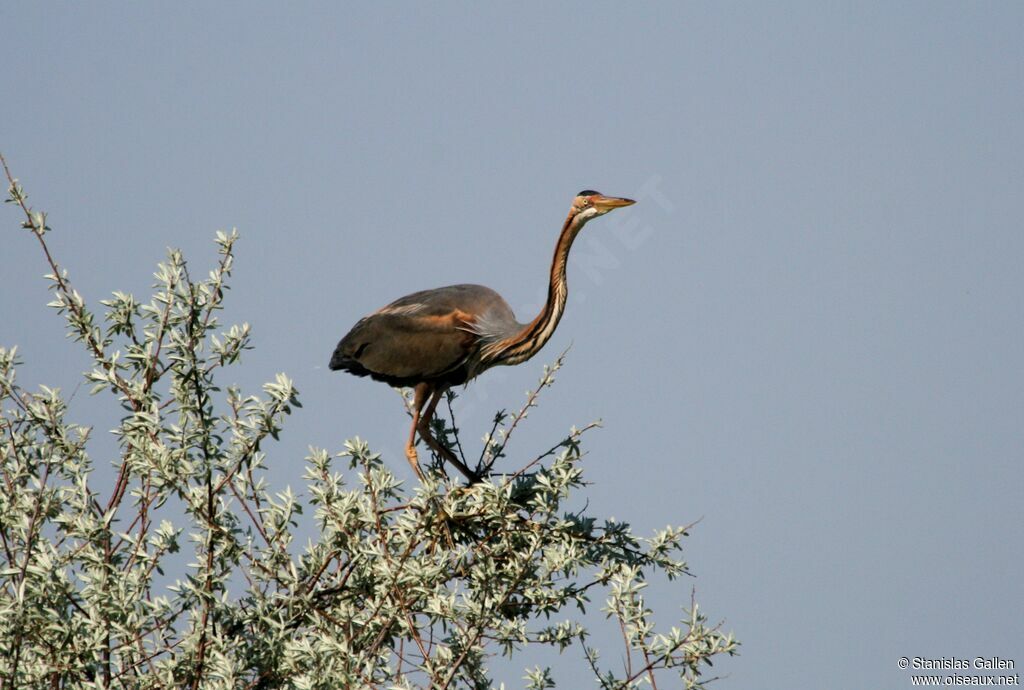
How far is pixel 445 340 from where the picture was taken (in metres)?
8.15

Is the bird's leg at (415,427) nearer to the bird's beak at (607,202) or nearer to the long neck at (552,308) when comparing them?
the long neck at (552,308)

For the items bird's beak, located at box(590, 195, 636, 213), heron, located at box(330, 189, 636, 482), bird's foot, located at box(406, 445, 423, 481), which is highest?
bird's beak, located at box(590, 195, 636, 213)

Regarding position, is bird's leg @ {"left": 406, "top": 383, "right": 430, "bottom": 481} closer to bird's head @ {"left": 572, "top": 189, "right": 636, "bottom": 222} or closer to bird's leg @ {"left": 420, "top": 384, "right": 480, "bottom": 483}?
bird's leg @ {"left": 420, "top": 384, "right": 480, "bottom": 483}

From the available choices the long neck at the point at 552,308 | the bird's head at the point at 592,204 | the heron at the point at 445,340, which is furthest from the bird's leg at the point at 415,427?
the bird's head at the point at 592,204

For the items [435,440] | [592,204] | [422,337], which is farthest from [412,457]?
[592,204]

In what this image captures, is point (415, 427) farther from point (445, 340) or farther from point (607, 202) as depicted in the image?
point (607, 202)

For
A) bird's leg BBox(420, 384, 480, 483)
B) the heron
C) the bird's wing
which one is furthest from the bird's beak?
bird's leg BBox(420, 384, 480, 483)

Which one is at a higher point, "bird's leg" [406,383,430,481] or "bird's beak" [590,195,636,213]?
"bird's beak" [590,195,636,213]

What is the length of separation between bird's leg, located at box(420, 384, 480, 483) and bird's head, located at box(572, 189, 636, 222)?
1593mm

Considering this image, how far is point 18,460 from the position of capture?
5.25 m

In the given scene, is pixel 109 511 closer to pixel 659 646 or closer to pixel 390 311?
pixel 659 646

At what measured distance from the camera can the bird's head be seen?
25.9ft

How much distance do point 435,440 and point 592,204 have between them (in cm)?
195

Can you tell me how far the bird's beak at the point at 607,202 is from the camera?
25.8 ft
